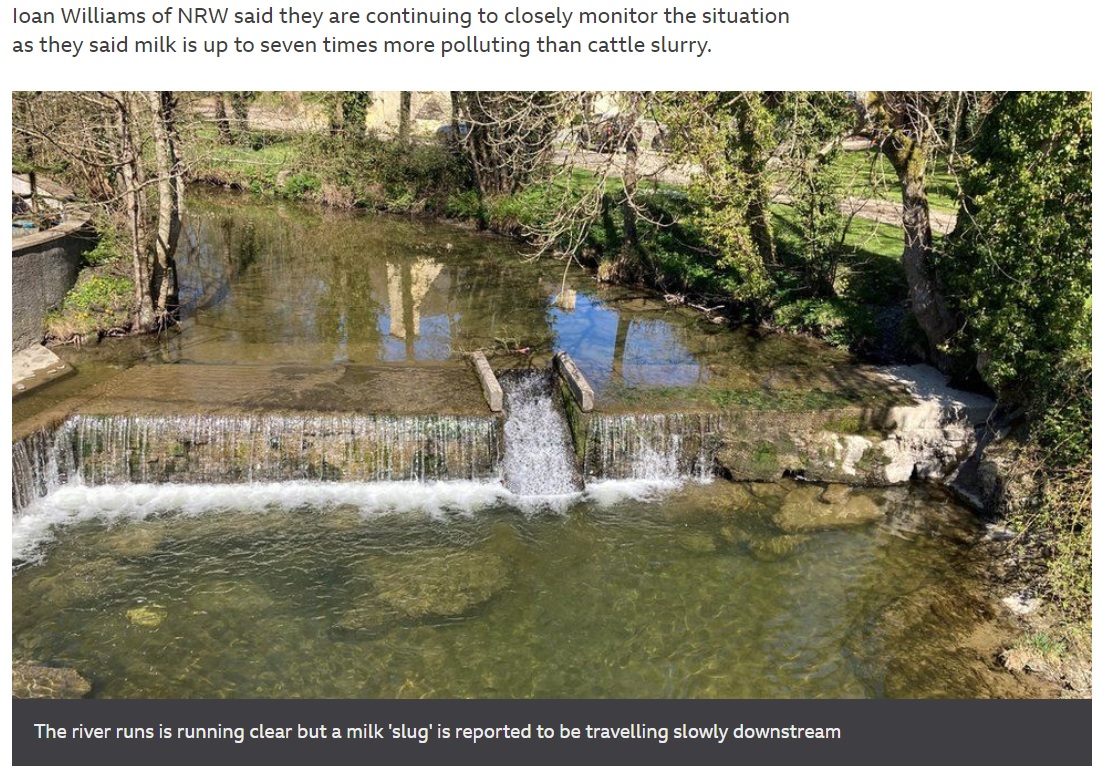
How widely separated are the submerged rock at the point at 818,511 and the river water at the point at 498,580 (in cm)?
3

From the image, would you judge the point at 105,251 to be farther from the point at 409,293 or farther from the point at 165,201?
the point at 409,293

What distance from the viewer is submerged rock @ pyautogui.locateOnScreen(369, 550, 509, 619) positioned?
32.8ft

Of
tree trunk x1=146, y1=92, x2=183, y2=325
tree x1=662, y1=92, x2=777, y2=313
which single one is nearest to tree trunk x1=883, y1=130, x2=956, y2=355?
tree x1=662, y1=92, x2=777, y2=313

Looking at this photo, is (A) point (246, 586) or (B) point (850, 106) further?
(B) point (850, 106)

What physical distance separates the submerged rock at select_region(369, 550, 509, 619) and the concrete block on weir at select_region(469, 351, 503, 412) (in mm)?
2796

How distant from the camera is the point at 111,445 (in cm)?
1216

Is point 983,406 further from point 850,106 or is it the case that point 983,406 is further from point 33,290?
point 33,290

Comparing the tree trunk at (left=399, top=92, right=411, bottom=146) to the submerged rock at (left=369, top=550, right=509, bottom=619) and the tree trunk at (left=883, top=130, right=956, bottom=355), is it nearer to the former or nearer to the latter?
the tree trunk at (left=883, top=130, right=956, bottom=355)

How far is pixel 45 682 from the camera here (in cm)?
862

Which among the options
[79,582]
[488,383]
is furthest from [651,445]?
[79,582]

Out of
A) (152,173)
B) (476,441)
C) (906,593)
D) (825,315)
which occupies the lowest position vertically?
(906,593)

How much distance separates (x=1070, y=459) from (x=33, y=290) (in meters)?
16.4
